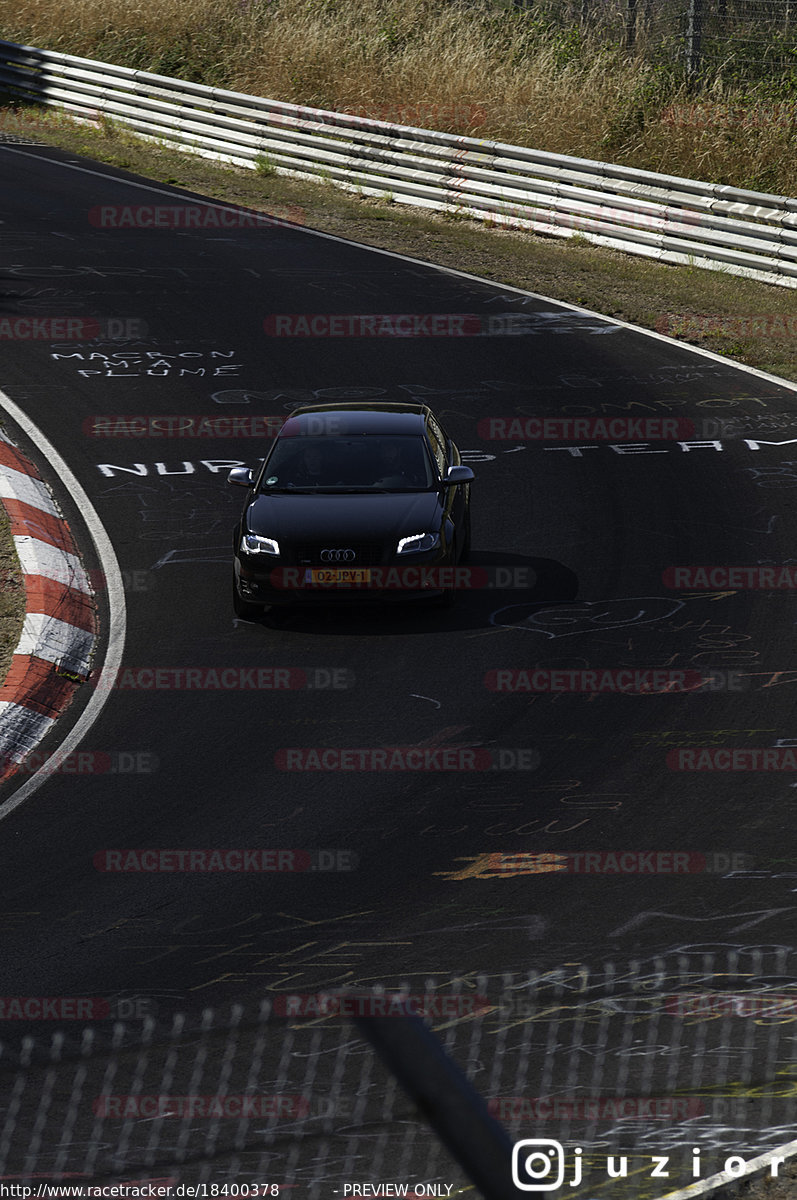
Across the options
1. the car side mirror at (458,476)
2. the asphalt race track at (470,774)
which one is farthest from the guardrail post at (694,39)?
the car side mirror at (458,476)

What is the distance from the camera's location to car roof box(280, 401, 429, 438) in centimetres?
1405

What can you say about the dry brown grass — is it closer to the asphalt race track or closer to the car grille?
the asphalt race track

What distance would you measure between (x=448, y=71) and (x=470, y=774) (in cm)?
2462

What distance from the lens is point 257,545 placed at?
41.4 feet

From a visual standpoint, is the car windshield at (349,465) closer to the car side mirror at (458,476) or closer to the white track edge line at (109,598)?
the car side mirror at (458,476)

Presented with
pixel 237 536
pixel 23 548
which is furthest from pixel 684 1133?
pixel 23 548

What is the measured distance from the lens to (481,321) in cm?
2162

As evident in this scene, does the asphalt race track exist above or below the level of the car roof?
below

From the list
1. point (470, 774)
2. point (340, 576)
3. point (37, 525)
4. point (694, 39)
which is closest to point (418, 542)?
point (340, 576)

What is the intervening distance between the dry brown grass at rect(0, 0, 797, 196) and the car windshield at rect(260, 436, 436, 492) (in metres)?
14.7

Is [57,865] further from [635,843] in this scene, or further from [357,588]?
[357,588]

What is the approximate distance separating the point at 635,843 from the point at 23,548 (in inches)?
293

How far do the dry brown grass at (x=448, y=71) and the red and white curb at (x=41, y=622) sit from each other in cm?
1597

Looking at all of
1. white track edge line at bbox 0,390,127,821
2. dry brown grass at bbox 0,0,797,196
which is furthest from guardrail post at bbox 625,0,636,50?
white track edge line at bbox 0,390,127,821
